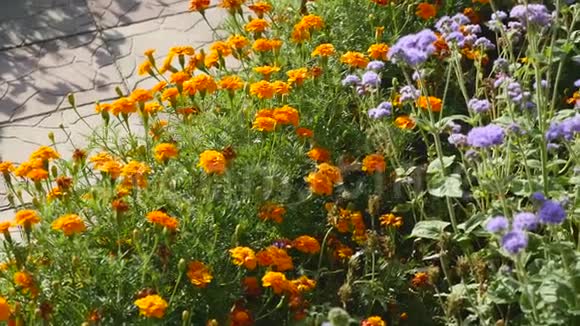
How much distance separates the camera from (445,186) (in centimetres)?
308

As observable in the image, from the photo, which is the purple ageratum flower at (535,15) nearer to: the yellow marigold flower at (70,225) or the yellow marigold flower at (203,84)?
the yellow marigold flower at (203,84)

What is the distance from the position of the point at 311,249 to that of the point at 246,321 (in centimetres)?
36

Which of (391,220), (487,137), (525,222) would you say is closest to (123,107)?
(391,220)

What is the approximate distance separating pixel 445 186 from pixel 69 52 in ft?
9.67

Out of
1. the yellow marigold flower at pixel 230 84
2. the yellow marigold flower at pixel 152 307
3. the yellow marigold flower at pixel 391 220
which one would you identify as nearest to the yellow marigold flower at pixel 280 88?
the yellow marigold flower at pixel 230 84

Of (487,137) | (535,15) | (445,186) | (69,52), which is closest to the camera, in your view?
(487,137)

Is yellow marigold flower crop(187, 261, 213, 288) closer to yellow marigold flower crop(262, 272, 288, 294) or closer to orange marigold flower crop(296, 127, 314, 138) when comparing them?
yellow marigold flower crop(262, 272, 288, 294)

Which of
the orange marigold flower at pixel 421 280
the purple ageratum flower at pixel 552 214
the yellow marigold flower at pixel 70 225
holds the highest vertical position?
the yellow marigold flower at pixel 70 225

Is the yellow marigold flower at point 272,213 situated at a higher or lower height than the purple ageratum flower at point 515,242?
lower

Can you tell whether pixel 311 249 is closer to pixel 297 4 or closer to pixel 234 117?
pixel 234 117

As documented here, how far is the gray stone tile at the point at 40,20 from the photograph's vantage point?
5566mm

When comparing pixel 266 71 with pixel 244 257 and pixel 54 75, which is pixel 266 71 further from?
pixel 54 75

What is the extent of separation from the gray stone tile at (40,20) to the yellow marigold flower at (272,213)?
2.64 meters

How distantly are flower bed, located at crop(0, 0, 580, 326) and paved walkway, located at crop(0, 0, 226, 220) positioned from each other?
3.39 feet
